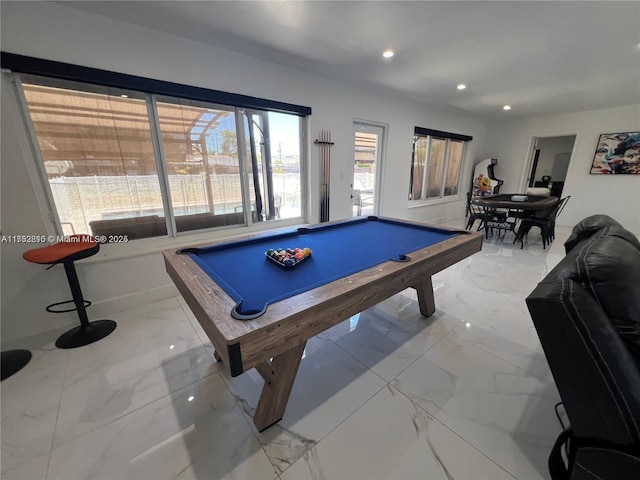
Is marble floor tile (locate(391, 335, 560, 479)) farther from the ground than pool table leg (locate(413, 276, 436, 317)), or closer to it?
closer to it

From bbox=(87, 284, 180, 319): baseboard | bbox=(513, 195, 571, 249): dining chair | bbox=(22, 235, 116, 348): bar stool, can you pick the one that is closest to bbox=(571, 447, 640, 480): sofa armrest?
bbox=(22, 235, 116, 348): bar stool

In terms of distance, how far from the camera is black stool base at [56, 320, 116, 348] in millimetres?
2001

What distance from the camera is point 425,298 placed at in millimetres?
2273

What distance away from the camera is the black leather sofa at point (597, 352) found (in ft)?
2.79

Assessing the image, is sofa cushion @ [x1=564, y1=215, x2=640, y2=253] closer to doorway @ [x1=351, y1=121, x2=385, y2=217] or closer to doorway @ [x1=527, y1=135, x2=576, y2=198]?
doorway @ [x1=351, y1=121, x2=385, y2=217]

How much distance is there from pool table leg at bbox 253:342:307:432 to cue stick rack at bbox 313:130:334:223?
2.65m

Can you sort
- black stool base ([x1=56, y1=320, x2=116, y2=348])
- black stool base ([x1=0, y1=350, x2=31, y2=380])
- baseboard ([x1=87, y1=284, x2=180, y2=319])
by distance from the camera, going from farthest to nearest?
1. baseboard ([x1=87, y1=284, x2=180, y2=319])
2. black stool base ([x1=56, y1=320, x2=116, y2=348])
3. black stool base ([x1=0, y1=350, x2=31, y2=380])

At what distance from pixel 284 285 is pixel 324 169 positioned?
8.62 feet

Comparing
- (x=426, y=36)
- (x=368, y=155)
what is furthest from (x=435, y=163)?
(x=426, y=36)

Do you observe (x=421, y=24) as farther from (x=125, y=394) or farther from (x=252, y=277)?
(x=125, y=394)

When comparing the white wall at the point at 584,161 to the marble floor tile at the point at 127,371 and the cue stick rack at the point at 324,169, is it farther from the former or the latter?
the marble floor tile at the point at 127,371

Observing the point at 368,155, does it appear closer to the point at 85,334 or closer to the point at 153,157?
the point at 153,157

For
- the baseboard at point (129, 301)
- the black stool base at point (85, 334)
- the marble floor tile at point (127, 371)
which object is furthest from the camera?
the baseboard at point (129, 301)

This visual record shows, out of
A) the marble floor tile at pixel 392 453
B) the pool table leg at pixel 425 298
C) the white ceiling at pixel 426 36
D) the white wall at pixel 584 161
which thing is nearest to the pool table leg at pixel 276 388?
the marble floor tile at pixel 392 453
